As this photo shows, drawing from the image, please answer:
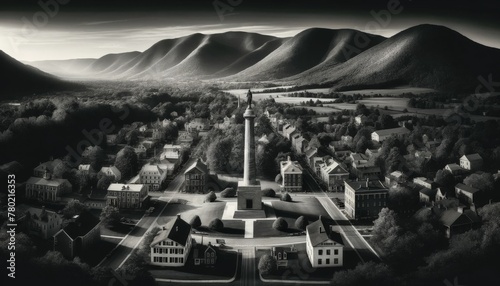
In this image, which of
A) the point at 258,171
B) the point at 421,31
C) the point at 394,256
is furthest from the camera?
the point at 258,171

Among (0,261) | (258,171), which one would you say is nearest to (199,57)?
(258,171)

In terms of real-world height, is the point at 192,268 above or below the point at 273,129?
below

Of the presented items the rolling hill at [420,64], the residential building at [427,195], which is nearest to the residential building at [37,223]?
the rolling hill at [420,64]

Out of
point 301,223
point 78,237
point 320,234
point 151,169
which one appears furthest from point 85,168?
point 320,234

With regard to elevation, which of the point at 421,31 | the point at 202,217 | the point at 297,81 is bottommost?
the point at 202,217

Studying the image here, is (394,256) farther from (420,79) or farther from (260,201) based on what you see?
(420,79)

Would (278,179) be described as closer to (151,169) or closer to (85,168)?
(151,169)
